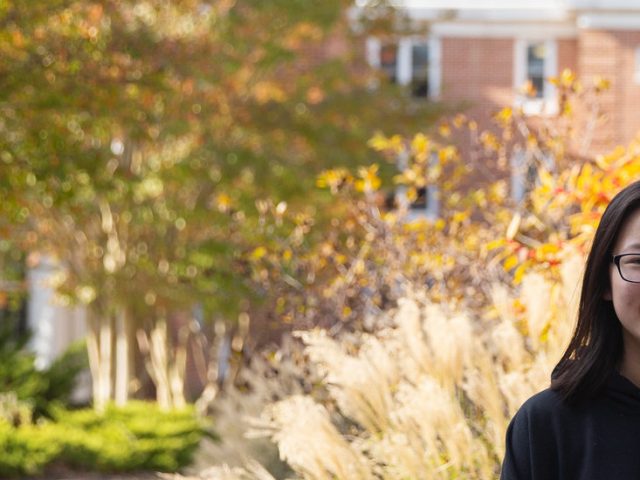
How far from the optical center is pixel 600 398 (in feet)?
7.91

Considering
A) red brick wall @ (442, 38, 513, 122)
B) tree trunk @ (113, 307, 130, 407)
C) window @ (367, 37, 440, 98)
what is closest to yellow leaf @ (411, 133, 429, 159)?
tree trunk @ (113, 307, 130, 407)

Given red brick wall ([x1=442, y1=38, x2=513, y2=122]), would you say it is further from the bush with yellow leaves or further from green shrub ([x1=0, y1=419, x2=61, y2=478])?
the bush with yellow leaves

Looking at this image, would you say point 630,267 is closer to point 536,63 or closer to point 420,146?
point 420,146

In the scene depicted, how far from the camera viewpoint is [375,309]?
7367 mm

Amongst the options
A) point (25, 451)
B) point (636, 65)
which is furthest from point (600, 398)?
point (636, 65)

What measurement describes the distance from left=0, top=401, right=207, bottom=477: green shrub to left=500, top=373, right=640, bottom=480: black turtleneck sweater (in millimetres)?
10933

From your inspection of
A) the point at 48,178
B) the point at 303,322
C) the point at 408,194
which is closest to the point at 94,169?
the point at 48,178

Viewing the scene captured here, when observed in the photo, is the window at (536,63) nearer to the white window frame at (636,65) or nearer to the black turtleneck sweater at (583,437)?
the white window frame at (636,65)

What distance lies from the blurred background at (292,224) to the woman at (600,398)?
1.94 metres

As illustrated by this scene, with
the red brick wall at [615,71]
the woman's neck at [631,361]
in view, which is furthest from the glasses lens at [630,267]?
the red brick wall at [615,71]

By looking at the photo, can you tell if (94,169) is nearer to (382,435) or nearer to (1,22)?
(1,22)

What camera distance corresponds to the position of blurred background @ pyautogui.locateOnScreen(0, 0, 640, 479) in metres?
4.99

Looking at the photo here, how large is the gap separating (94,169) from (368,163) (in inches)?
226

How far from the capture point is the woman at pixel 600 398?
236cm
